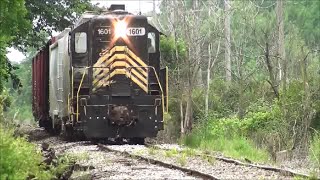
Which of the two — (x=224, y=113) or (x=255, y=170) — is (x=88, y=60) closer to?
(x=255, y=170)

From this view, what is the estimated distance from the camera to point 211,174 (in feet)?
35.1

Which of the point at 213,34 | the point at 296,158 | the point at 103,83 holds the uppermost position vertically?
the point at 213,34

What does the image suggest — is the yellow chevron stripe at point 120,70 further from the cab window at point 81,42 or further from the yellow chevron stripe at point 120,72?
the cab window at point 81,42

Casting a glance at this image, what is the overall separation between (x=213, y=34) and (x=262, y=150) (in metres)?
10.3

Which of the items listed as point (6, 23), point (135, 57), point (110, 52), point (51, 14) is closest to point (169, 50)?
point (51, 14)

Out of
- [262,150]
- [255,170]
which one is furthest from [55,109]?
[255,170]

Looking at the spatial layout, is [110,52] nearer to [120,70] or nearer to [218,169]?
[120,70]

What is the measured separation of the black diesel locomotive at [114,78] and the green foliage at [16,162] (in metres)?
5.68

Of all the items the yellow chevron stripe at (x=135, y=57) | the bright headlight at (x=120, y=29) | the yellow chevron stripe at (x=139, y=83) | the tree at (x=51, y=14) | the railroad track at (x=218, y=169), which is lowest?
the railroad track at (x=218, y=169)

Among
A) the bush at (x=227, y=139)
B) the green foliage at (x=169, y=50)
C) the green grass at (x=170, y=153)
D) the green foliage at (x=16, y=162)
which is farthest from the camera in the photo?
the green foliage at (x=169, y=50)

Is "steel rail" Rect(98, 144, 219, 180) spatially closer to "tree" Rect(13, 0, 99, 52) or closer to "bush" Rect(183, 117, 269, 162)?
"bush" Rect(183, 117, 269, 162)

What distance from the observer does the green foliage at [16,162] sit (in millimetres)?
9895

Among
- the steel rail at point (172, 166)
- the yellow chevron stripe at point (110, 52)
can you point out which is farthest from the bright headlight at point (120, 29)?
the steel rail at point (172, 166)

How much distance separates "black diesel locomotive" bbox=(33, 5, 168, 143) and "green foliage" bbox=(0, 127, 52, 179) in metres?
5.68
